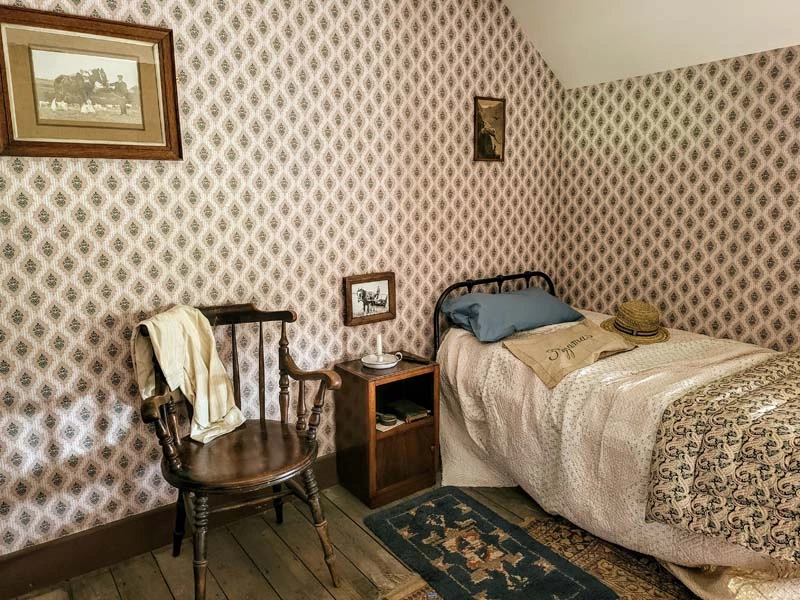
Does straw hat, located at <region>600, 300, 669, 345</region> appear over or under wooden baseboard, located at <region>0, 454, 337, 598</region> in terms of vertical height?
over

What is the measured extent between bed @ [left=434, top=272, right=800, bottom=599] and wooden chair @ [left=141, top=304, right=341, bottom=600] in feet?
3.03

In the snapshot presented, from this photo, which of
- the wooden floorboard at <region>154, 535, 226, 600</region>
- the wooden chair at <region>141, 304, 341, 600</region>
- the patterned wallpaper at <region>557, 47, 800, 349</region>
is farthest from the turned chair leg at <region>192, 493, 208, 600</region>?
the patterned wallpaper at <region>557, 47, 800, 349</region>

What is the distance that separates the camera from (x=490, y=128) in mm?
3410

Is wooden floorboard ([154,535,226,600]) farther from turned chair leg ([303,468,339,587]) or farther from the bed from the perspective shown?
the bed

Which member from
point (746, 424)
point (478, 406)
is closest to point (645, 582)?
point (746, 424)

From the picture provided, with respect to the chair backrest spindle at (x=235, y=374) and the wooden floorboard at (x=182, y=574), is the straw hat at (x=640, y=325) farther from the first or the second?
the wooden floorboard at (x=182, y=574)

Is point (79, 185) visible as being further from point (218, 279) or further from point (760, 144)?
point (760, 144)

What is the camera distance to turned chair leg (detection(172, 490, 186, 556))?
2350mm

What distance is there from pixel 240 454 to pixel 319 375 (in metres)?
0.39

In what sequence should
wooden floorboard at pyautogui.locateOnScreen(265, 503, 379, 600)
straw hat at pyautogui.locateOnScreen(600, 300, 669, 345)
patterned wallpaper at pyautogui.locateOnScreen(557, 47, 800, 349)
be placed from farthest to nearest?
straw hat at pyautogui.locateOnScreen(600, 300, 669, 345)
patterned wallpaper at pyautogui.locateOnScreen(557, 47, 800, 349)
wooden floorboard at pyautogui.locateOnScreen(265, 503, 379, 600)

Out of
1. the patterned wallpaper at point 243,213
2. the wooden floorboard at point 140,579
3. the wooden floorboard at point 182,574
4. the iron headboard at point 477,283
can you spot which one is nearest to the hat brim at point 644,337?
the iron headboard at point 477,283

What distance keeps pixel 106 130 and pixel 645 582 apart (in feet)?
8.56

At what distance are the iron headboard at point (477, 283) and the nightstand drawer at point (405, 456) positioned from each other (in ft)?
1.83

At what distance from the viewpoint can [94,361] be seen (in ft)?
7.57
